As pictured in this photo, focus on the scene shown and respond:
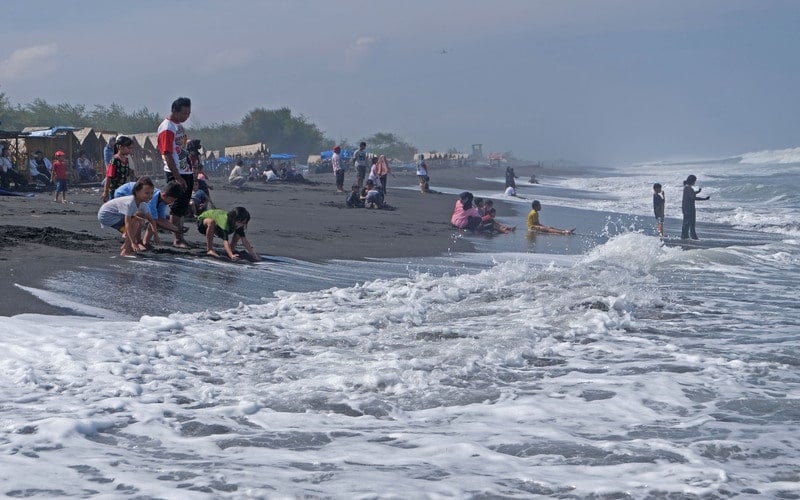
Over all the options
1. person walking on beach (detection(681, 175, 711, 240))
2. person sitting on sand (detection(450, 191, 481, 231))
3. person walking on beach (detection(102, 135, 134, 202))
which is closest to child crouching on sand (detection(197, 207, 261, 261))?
person walking on beach (detection(102, 135, 134, 202))

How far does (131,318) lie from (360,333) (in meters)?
1.87

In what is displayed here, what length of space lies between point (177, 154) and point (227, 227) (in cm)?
105

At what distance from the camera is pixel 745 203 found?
111 ft

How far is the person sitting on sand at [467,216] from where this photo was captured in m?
17.7

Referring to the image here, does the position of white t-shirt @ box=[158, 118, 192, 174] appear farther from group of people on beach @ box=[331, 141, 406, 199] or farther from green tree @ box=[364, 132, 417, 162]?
green tree @ box=[364, 132, 417, 162]

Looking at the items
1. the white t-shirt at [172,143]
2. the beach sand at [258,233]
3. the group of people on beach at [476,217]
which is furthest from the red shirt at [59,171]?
the white t-shirt at [172,143]

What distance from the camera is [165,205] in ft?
36.4

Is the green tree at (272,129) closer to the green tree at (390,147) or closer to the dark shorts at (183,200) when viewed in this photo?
the green tree at (390,147)

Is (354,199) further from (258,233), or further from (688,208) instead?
(688,208)

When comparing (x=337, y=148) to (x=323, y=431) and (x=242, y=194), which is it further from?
(x=323, y=431)

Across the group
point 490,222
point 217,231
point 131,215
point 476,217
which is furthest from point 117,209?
point 490,222

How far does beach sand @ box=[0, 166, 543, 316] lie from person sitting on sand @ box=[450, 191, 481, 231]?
31 centimetres

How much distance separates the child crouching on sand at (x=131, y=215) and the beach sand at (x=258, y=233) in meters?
0.25

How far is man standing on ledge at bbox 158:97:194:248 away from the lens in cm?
1014
